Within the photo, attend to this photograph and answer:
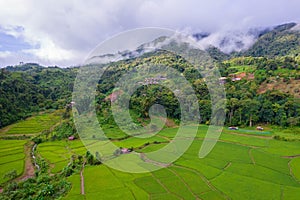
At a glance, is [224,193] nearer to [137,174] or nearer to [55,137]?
[137,174]

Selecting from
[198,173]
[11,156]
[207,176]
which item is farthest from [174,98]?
[11,156]

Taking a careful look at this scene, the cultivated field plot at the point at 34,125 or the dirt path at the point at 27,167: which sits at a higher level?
the cultivated field plot at the point at 34,125

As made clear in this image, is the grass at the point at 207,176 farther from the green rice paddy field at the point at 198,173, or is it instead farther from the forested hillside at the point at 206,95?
the forested hillside at the point at 206,95

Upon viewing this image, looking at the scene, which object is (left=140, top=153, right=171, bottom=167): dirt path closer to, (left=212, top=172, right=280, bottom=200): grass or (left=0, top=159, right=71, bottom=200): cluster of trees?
(left=212, top=172, right=280, bottom=200): grass

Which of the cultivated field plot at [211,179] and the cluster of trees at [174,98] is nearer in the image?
the cultivated field plot at [211,179]

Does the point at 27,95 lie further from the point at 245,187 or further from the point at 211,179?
the point at 245,187

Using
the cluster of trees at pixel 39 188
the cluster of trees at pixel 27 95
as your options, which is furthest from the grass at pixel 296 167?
the cluster of trees at pixel 27 95
